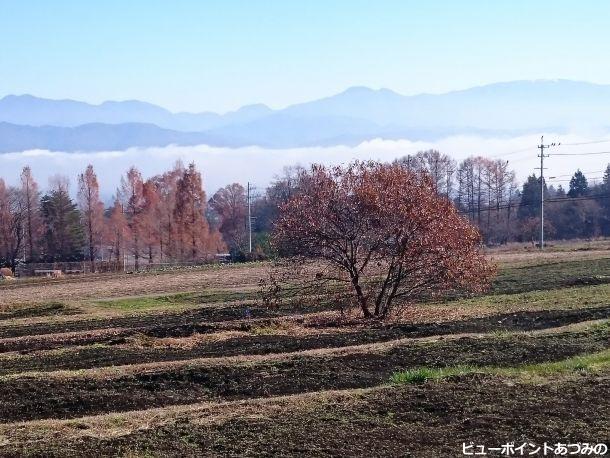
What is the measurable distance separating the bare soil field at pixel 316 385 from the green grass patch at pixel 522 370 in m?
0.03

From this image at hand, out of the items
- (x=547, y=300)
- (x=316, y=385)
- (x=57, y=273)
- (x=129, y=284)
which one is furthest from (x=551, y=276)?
(x=57, y=273)

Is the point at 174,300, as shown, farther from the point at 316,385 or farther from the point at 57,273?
the point at 316,385

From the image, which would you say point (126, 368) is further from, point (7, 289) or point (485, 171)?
point (485, 171)

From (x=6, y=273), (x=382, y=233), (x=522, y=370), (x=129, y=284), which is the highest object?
(x=382, y=233)

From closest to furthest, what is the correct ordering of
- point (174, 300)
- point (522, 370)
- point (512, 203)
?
point (522, 370) < point (174, 300) < point (512, 203)

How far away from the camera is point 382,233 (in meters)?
25.7

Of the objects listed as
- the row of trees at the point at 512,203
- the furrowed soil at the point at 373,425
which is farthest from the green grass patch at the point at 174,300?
the row of trees at the point at 512,203

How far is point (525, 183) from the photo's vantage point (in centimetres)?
10762

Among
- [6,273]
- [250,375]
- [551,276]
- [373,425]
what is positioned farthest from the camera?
[6,273]

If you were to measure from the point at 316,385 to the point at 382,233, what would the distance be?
14.0m

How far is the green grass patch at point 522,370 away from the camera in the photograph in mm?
11234

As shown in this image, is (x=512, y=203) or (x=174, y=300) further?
(x=512, y=203)

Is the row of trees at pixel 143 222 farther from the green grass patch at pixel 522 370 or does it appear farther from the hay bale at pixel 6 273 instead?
the green grass patch at pixel 522 370

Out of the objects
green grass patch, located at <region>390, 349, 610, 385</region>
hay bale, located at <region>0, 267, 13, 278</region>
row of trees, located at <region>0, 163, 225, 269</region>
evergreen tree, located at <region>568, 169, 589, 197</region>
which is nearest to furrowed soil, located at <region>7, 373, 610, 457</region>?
green grass patch, located at <region>390, 349, 610, 385</region>
